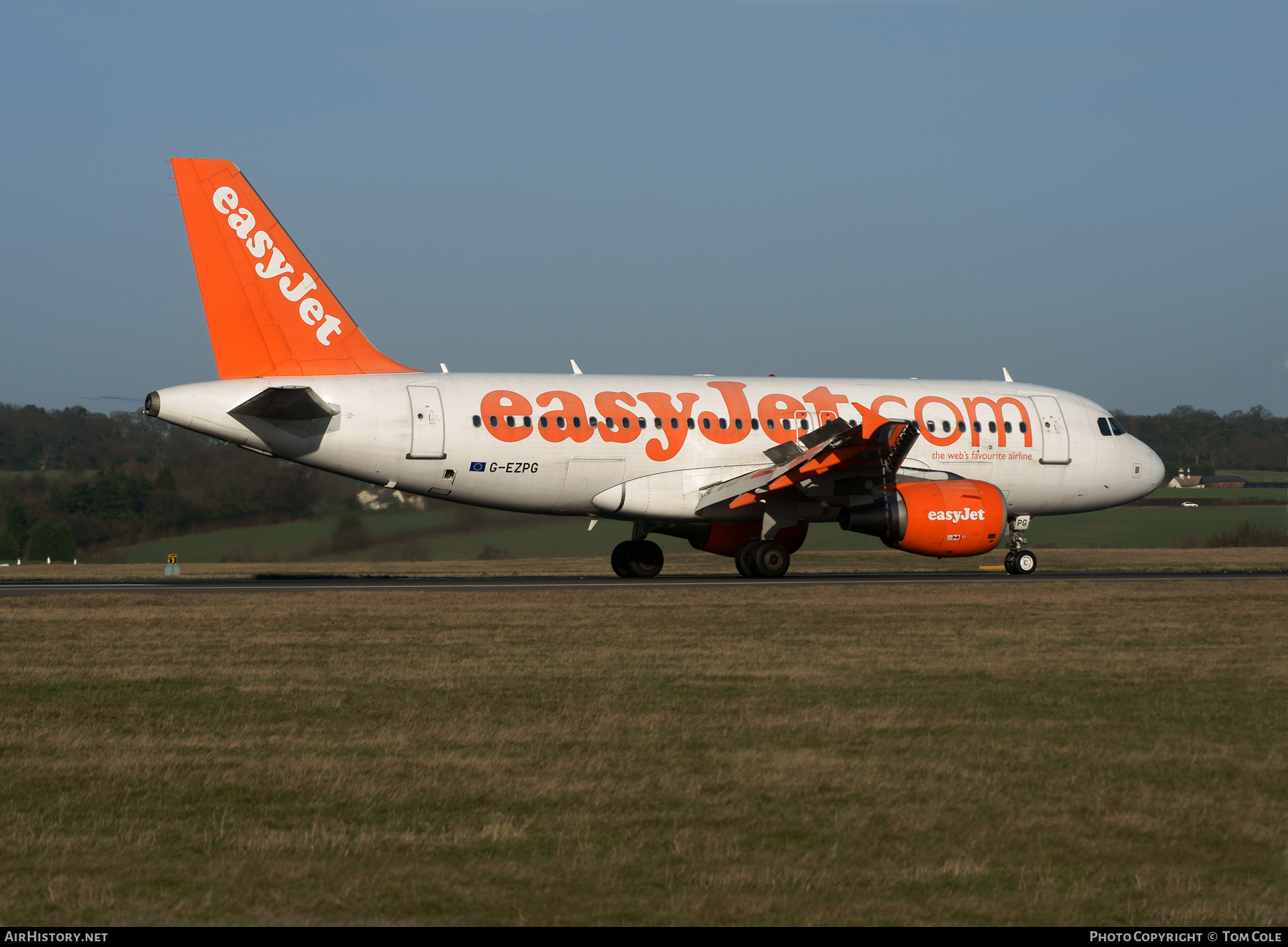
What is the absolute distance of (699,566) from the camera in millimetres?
37094

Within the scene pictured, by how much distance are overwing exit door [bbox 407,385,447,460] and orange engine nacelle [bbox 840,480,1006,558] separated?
8249mm

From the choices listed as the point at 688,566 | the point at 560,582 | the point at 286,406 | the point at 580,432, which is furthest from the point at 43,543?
the point at 580,432

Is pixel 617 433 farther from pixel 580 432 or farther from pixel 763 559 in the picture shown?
pixel 763 559

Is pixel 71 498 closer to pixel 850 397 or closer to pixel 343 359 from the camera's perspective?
pixel 343 359

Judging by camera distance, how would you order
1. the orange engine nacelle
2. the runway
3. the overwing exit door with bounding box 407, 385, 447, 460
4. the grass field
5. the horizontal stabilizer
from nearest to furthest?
1. the horizontal stabilizer
2. the runway
3. the overwing exit door with bounding box 407, 385, 447, 460
4. the orange engine nacelle
5. the grass field

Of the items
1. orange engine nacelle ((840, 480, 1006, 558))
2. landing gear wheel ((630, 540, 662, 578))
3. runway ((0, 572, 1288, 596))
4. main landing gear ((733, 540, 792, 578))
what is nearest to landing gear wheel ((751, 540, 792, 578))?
main landing gear ((733, 540, 792, 578))

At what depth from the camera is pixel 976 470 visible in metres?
29.5

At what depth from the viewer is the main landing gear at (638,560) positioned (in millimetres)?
28672

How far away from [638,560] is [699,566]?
8592mm

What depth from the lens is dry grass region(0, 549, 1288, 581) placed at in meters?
32.7

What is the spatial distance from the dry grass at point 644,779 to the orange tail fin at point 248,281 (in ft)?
32.9

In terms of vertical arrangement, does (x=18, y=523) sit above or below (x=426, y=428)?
below

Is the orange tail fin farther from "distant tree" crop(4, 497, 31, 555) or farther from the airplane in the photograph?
"distant tree" crop(4, 497, 31, 555)

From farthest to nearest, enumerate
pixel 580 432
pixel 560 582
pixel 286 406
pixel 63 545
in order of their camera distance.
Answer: pixel 63 545 < pixel 560 582 < pixel 580 432 < pixel 286 406
